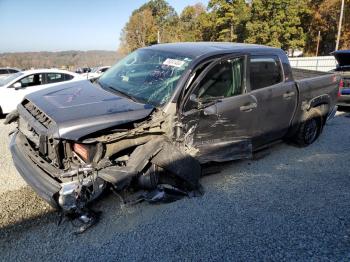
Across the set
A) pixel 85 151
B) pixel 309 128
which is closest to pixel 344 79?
pixel 309 128

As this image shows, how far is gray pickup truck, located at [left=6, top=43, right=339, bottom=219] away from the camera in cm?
295

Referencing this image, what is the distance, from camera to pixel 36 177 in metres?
3.02

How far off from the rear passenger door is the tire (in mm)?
586

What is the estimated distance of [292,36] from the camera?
139 feet

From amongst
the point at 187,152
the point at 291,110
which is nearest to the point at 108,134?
the point at 187,152

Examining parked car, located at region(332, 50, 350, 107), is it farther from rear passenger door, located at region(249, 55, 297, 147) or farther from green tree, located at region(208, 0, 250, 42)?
green tree, located at region(208, 0, 250, 42)

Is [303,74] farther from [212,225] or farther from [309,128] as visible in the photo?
[212,225]

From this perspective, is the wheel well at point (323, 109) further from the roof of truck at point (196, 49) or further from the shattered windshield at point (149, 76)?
the shattered windshield at point (149, 76)

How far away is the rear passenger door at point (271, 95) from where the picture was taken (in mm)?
4305

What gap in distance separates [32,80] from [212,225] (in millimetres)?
7936

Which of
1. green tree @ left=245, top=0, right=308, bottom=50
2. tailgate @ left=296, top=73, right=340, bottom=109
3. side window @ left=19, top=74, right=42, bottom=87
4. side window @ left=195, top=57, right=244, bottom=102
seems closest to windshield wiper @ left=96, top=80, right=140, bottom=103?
side window @ left=195, top=57, right=244, bottom=102

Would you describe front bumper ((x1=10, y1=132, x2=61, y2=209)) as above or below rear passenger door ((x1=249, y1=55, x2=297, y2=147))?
below

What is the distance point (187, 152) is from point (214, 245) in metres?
1.15

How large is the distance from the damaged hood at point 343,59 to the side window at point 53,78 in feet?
26.8
